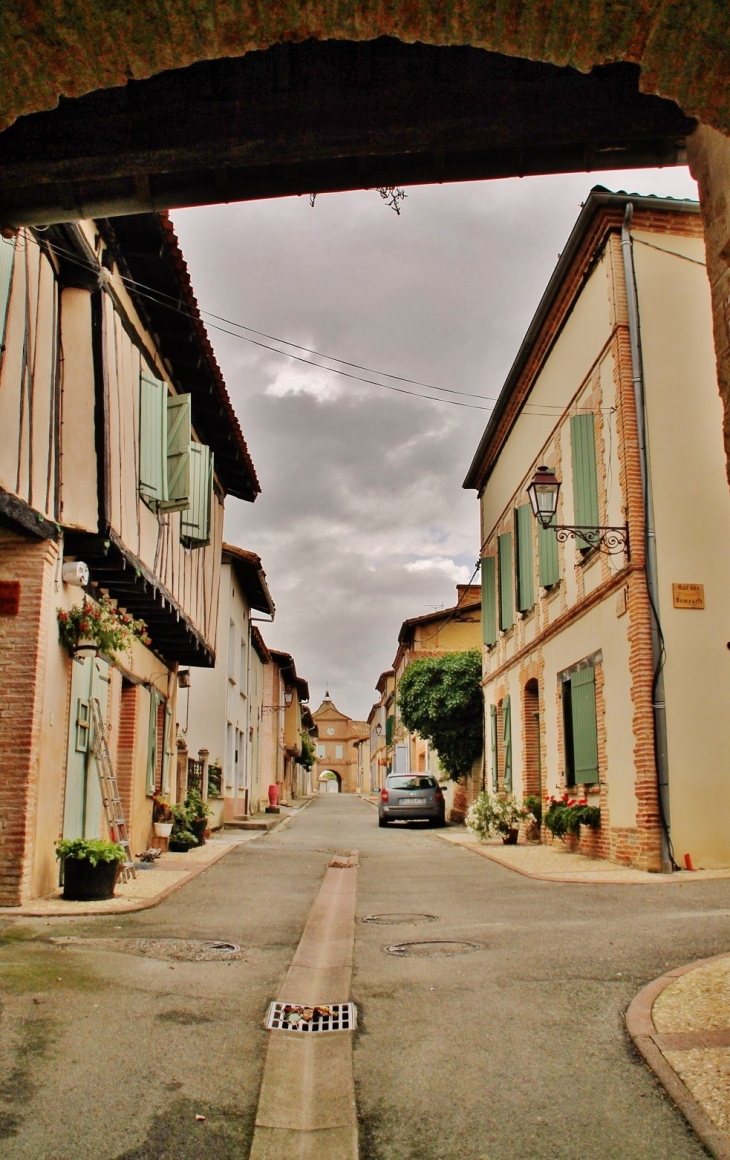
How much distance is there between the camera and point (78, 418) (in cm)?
917

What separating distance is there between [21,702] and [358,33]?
261 inches

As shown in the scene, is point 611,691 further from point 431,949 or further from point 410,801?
point 410,801

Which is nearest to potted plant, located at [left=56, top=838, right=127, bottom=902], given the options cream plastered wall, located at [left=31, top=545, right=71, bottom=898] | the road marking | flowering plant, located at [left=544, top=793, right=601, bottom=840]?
cream plastered wall, located at [left=31, top=545, right=71, bottom=898]

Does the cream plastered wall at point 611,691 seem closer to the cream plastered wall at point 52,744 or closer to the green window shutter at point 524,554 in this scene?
the green window shutter at point 524,554

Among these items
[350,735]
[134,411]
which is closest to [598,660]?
[134,411]

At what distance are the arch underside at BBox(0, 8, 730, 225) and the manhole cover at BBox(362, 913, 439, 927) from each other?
559 cm

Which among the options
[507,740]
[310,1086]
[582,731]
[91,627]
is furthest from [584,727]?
[310,1086]

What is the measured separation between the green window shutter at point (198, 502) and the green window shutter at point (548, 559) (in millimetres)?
5273

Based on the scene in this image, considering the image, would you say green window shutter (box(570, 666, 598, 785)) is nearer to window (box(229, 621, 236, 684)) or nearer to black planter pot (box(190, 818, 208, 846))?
black planter pot (box(190, 818, 208, 846))

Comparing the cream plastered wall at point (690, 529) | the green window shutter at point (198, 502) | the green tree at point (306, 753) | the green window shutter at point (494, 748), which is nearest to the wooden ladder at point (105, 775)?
the green window shutter at point (198, 502)

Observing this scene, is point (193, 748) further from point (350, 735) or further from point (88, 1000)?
point (350, 735)

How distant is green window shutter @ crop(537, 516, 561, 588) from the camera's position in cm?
1558

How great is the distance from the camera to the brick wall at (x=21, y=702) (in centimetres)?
815

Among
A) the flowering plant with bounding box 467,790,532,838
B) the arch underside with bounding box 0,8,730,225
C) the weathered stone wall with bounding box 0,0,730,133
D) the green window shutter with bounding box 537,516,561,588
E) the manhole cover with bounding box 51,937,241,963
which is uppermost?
the green window shutter with bounding box 537,516,561,588
